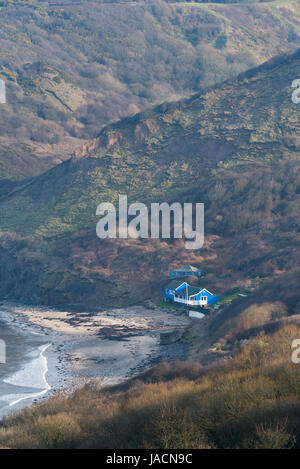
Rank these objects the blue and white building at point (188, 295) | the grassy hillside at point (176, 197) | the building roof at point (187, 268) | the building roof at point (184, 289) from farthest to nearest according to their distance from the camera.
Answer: the grassy hillside at point (176, 197)
the building roof at point (187, 268)
the building roof at point (184, 289)
the blue and white building at point (188, 295)

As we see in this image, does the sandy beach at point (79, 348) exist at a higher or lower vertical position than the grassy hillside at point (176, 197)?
lower

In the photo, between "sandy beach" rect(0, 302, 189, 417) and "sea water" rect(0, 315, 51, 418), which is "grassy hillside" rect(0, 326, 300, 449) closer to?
"sandy beach" rect(0, 302, 189, 417)

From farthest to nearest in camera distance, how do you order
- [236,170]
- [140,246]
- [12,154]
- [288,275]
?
[12,154], [236,170], [140,246], [288,275]

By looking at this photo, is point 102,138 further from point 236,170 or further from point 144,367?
point 144,367

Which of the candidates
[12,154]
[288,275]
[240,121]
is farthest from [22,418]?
[12,154]

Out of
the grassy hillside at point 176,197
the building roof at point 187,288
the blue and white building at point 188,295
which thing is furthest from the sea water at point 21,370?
the grassy hillside at point 176,197

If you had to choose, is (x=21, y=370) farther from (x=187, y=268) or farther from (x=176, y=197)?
(x=176, y=197)

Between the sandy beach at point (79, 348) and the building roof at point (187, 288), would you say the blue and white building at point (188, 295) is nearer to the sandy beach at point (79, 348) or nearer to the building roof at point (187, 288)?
the building roof at point (187, 288)
